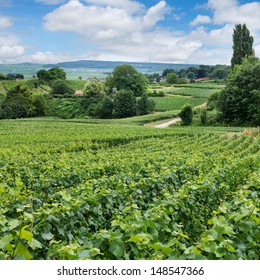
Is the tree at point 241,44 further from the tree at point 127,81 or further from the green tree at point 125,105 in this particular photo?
the tree at point 127,81

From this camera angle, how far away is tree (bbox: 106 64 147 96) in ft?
337

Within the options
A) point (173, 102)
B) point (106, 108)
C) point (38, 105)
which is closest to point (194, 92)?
point (173, 102)

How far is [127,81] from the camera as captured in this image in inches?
4060

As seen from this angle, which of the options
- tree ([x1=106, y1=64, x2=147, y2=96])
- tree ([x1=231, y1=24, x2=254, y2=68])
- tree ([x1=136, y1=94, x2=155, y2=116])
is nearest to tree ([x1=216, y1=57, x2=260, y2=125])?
tree ([x1=231, y1=24, x2=254, y2=68])

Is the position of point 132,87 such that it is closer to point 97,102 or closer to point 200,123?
point 97,102

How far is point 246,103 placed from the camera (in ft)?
179

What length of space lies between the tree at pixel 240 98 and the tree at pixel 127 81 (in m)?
48.1

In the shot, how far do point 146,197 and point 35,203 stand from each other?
287 centimetres

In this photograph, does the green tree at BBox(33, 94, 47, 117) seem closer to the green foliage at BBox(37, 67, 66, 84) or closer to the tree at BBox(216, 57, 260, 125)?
A: the green foliage at BBox(37, 67, 66, 84)

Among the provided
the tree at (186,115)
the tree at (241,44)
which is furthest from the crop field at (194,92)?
the tree at (186,115)

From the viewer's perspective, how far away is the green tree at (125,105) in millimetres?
77500

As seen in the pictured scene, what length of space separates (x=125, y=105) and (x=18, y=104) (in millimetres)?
23003

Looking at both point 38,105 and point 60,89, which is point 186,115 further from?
point 60,89

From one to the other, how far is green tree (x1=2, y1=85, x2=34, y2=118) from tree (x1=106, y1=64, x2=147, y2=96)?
28.2 meters
